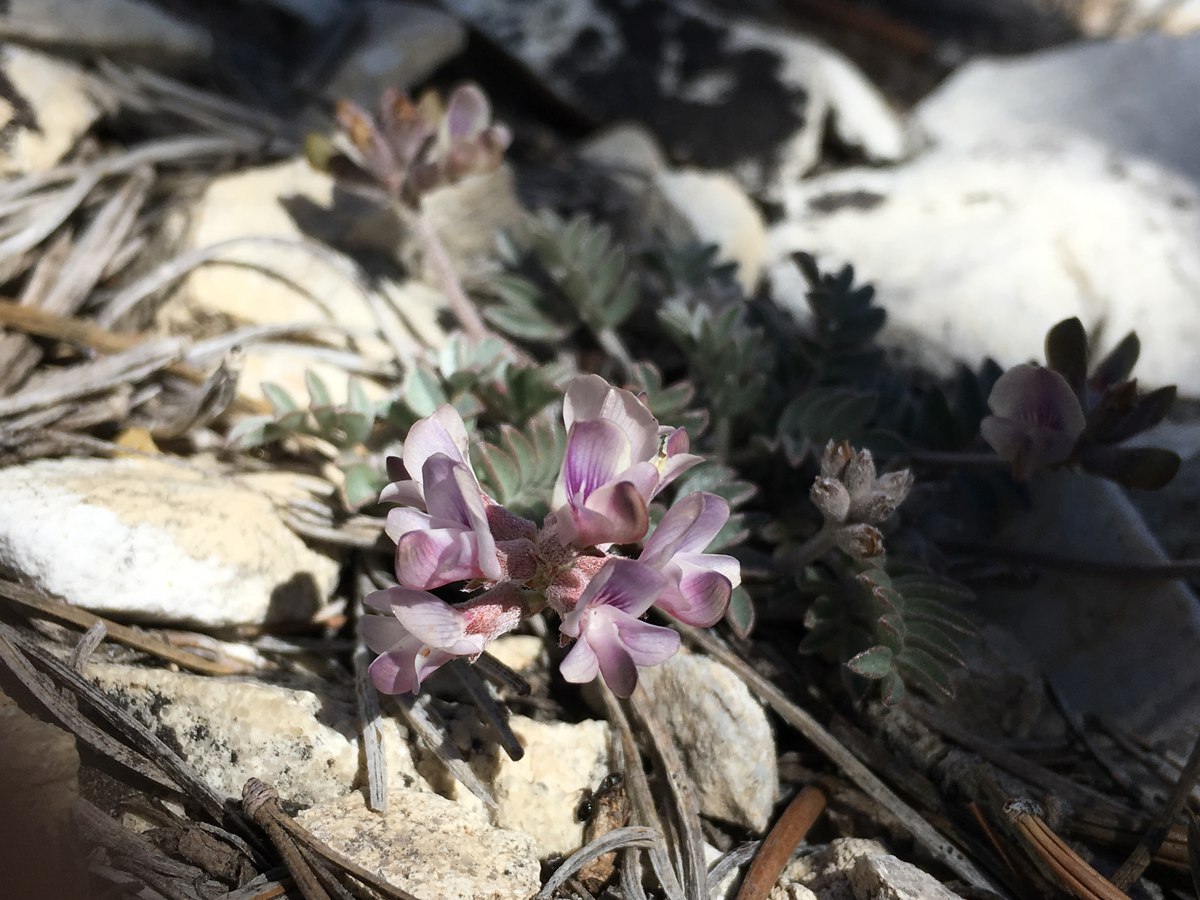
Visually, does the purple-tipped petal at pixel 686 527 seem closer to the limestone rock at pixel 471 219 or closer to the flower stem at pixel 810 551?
→ the flower stem at pixel 810 551

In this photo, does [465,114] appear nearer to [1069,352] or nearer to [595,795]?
[1069,352]

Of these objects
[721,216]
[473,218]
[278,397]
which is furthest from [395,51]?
[278,397]

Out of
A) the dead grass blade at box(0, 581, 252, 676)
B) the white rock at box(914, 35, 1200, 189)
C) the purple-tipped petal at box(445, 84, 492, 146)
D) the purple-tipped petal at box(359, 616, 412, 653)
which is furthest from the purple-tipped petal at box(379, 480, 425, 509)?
the white rock at box(914, 35, 1200, 189)

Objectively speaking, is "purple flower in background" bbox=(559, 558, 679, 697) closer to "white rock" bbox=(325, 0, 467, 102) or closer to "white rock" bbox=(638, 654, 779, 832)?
"white rock" bbox=(638, 654, 779, 832)

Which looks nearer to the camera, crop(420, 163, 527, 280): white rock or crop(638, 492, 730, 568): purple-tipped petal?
crop(638, 492, 730, 568): purple-tipped petal

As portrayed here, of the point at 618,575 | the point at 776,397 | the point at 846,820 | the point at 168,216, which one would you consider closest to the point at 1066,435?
the point at 776,397

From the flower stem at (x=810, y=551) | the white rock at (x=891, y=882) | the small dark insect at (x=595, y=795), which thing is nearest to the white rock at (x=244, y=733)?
the small dark insect at (x=595, y=795)
